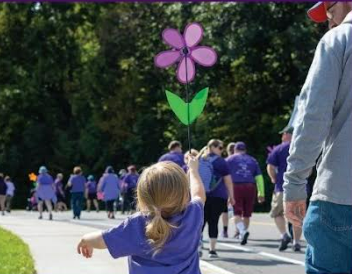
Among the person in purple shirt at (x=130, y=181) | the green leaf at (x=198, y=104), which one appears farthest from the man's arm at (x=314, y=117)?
the person in purple shirt at (x=130, y=181)

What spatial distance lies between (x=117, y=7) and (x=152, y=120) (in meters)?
6.74

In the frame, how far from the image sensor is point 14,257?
33.6 feet

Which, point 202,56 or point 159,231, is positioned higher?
point 202,56

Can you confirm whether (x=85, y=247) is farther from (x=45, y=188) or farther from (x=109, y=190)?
(x=109, y=190)

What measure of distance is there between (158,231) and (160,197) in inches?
7.1

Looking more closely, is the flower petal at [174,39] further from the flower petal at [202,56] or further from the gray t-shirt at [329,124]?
the gray t-shirt at [329,124]

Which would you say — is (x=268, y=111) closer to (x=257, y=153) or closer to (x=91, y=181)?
(x=257, y=153)

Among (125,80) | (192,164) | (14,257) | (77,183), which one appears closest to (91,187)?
(77,183)

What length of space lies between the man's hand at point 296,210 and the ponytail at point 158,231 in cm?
63

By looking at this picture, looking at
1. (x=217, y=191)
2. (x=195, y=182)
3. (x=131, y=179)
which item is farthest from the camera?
(x=131, y=179)

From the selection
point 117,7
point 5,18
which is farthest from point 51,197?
point 5,18

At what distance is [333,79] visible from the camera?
11.7 ft

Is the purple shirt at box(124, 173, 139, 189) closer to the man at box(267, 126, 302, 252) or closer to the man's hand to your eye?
the man at box(267, 126, 302, 252)

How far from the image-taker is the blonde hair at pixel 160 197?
3.96 meters
